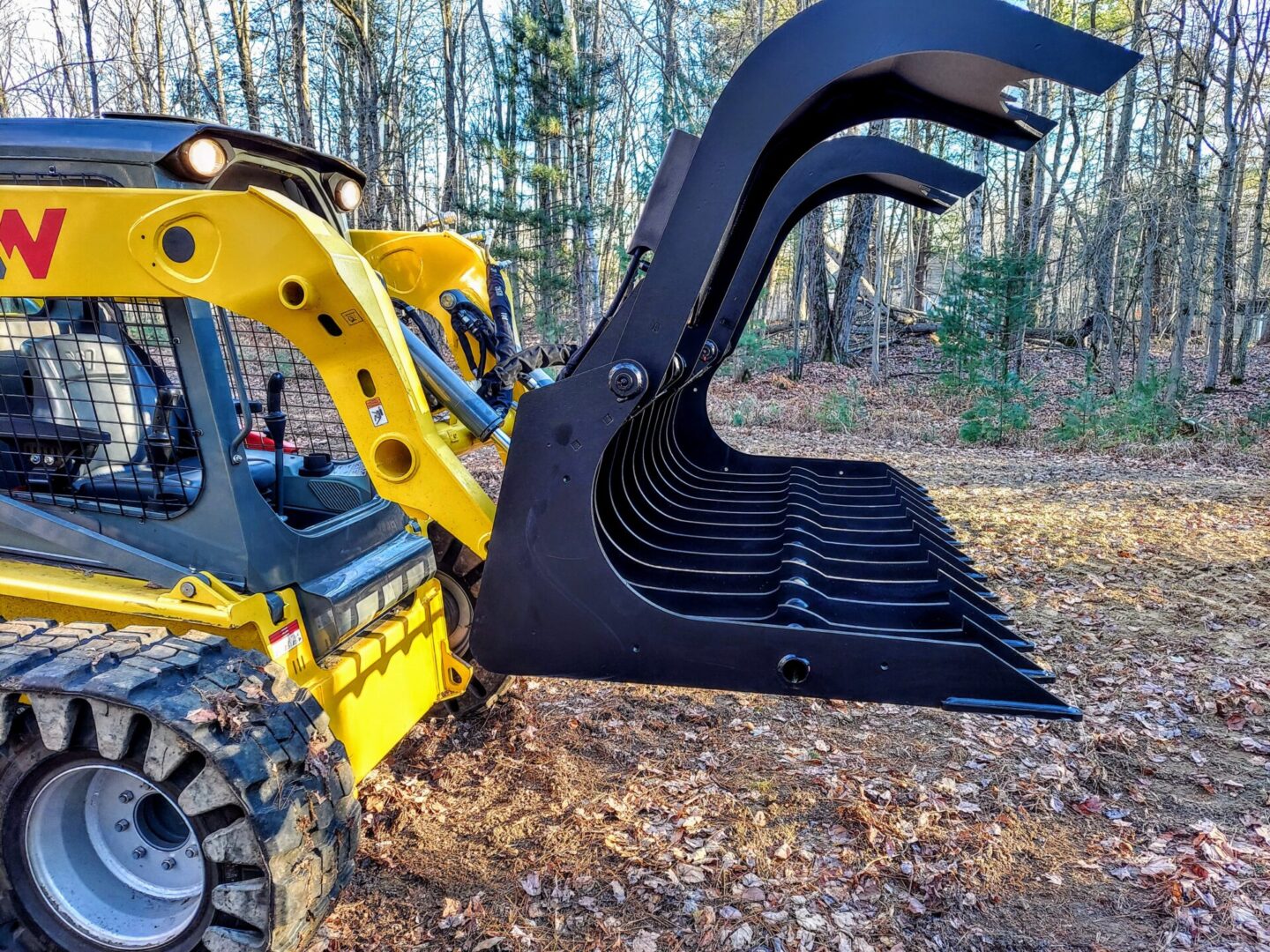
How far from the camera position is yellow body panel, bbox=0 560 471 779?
2281mm

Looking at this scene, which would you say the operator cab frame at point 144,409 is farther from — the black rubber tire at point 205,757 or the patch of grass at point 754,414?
the patch of grass at point 754,414

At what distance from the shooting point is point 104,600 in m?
2.29

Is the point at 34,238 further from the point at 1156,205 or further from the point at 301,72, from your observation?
the point at 1156,205

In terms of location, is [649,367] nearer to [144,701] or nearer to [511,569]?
[511,569]

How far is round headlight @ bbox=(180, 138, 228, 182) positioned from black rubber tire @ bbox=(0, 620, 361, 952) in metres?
1.28

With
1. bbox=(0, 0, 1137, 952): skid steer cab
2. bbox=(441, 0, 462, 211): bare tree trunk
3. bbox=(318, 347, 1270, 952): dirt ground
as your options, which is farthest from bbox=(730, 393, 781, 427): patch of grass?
bbox=(0, 0, 1137, 952): skid steer cab

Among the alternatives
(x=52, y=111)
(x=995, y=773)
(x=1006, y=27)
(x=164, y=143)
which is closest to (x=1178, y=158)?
(x=995, y=773)

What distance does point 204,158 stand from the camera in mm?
2256

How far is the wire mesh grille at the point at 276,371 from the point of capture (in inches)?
102

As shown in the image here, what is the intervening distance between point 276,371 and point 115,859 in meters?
1.65

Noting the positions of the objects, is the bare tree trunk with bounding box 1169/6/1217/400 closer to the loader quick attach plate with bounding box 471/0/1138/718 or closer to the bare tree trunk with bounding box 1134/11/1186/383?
the bare tree trunk with bounding box 1134/11/1186/383

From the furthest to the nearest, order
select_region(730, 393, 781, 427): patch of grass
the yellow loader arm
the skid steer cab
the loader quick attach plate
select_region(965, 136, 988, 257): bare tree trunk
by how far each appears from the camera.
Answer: select_region(965, 136, 988, 257): bare tree trunk
select_region(730, 393, 781, 427): patch of grass
the yellow loader arm
the skid steer cab
the loader quick attach plate

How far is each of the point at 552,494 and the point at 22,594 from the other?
5.20 ft

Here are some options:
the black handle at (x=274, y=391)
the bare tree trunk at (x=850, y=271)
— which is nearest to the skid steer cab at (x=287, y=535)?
the black handle at (x=274, y=391)
